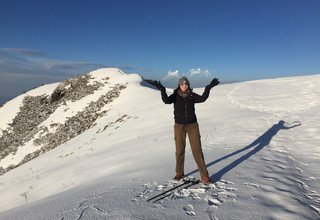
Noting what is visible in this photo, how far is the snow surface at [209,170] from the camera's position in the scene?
7.14 meters

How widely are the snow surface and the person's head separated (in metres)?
2.55

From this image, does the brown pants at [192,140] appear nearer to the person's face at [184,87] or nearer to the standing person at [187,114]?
the standing person at [187,114]

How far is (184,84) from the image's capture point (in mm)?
8750

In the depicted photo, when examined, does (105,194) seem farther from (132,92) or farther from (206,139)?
(132,92)

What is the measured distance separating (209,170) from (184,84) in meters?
3.10

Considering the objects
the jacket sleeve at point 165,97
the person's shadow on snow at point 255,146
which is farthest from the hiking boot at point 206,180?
the jacket sleeve at point 165,97

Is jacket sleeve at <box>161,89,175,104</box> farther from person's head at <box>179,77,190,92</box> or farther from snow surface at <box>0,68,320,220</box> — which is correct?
snow surface at <box>0,68,320,220</box>

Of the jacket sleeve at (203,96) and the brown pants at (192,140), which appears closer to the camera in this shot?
the jacket sleeve at (203,96)

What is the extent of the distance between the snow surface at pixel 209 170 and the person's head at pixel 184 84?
100 inches

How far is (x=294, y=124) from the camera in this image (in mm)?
18688

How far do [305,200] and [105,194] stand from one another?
4.79 m

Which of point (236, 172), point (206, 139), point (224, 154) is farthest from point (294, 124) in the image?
point (236, 172)

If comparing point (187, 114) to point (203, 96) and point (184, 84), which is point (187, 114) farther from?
point (184, 84)

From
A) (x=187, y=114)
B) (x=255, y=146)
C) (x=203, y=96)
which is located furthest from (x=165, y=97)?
(x=255, y=146)
